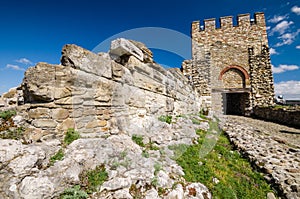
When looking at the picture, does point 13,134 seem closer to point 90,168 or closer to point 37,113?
point 37,113

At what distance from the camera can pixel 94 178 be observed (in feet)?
6.06

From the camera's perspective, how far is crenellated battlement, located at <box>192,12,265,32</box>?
14.5 m

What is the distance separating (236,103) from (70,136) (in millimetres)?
17738

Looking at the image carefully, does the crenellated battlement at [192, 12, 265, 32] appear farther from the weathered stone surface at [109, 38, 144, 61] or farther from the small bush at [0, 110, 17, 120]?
the small bush at [0, 110, 17, 120]

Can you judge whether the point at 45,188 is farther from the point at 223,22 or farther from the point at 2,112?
the point at 223,22

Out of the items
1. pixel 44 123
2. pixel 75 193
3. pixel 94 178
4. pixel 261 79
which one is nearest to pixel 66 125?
pixel 44 123

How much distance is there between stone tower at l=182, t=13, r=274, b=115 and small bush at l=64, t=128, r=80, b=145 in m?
12.7

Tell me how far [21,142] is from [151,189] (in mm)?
1726

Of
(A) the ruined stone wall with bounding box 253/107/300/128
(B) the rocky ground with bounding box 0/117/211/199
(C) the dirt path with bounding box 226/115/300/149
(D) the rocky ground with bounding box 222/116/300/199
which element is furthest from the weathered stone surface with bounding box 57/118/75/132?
(A) the ruined stone wall with bounding box 253/107/300/128

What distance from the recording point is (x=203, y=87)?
1405 cm

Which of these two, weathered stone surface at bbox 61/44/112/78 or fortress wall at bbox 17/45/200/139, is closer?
fortress wall at bbox 17/45/200/139

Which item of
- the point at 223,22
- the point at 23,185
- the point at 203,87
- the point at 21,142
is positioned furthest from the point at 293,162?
the point at 223,22

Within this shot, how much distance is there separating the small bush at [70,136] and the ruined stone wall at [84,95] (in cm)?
7

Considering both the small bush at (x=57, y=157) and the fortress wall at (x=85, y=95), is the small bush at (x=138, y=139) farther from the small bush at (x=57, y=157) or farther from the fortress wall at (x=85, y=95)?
the small bush at (x=57, y=157)
